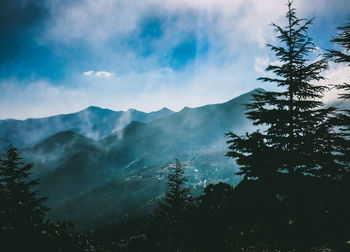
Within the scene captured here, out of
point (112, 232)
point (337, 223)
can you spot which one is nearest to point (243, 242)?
point (337, 223)

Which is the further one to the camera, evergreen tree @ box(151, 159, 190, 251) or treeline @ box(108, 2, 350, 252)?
evergreen tree @ box(151, 159, 190, 251)

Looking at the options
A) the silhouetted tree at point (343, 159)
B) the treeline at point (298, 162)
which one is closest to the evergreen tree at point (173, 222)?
the treeline at point (298, 162)

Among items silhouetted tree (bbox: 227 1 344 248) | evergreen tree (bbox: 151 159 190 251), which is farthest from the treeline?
evergreen tree (bbox: 151 159 190 251)

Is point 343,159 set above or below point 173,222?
above

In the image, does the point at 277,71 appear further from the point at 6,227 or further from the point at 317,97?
the point at 6,227

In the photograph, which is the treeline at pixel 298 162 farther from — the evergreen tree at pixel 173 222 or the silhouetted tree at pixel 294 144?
the evergreen tree at pixel 173 222

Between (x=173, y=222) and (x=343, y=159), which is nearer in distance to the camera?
(x=343, y=159)

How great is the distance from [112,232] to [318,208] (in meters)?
170

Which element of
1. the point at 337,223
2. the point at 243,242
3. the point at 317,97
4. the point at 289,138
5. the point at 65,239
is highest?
the point at 317,97

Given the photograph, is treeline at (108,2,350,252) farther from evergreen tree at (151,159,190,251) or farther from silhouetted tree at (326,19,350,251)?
evergreen tree at (151,159,190,251)

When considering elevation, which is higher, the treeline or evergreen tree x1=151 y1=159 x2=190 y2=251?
the treeline

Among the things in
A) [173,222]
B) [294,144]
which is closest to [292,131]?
[294,144]

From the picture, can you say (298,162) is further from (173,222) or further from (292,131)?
(173,222)

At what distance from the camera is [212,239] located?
1321 cm
